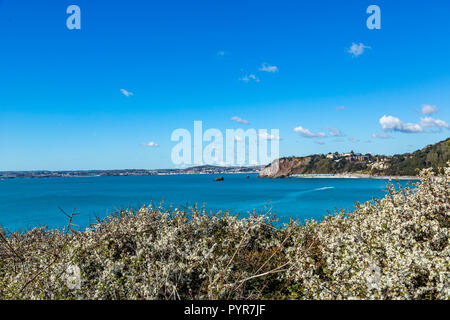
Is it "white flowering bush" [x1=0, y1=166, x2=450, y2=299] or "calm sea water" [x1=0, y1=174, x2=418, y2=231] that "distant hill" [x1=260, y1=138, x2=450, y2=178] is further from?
"white flowering bush" [x1=0, y1=166, x2=450, y2=299]

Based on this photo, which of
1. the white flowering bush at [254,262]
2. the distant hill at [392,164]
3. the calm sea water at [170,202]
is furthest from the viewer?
the distant hill at [392,164]

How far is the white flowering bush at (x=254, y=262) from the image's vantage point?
462 centimetres

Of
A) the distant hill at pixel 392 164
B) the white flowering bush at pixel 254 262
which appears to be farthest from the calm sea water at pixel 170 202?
the distant hill at pixel 392 164

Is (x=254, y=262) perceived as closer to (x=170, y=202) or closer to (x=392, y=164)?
(x=170, y=202)

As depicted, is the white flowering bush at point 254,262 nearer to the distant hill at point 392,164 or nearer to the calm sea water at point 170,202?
the calm sea water at point 170,202


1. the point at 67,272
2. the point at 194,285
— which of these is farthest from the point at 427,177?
the point at 67,272

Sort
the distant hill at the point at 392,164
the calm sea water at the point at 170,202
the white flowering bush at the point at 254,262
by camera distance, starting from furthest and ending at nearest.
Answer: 1. the distant hill at the point at 392,164
2. the calm sea water at the point at 170,202
3. the white flowering bush at the point at 254,262

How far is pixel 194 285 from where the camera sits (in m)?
5.47

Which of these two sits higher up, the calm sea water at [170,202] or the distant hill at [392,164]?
the distant hill at [392,164]

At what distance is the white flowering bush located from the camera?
4.62 m

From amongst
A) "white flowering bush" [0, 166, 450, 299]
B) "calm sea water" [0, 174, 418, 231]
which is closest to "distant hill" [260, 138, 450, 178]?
"calm sea water" [0, 174, 418, 231]

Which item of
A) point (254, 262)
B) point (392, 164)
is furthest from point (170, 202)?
point (392, 164)

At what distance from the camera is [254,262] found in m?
6.35
